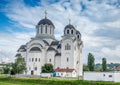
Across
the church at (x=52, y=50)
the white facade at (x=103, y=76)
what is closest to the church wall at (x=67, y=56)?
the church at (x=52, y=50)

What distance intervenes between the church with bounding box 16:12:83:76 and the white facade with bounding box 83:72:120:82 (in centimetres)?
1574

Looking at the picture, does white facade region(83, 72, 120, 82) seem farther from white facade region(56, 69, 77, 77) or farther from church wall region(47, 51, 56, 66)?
church wall region(47, 51, 56, 66)

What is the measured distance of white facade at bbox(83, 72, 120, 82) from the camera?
176 ft

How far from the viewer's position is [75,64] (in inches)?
2977

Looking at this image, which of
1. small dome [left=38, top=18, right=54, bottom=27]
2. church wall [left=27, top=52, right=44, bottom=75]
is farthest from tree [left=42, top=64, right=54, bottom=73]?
small dome [left=38, top=18, right=54, bottom=27]

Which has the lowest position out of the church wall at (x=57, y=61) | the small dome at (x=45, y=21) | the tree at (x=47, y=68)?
the tree at (x=47, y=68)

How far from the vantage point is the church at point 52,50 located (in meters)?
74.7

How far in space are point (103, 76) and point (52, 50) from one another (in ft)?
83.1

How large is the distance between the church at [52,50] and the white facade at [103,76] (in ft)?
51.6

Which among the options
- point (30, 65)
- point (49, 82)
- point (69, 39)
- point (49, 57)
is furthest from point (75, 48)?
point (49, 82)

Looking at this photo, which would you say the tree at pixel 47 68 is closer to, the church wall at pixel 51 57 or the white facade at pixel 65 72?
the white facade at pixel 65 72

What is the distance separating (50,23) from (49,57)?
10.8 metres

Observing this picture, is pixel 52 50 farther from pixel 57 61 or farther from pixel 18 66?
pixel 18 66

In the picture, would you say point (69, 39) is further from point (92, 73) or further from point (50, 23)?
point (92, 73)
